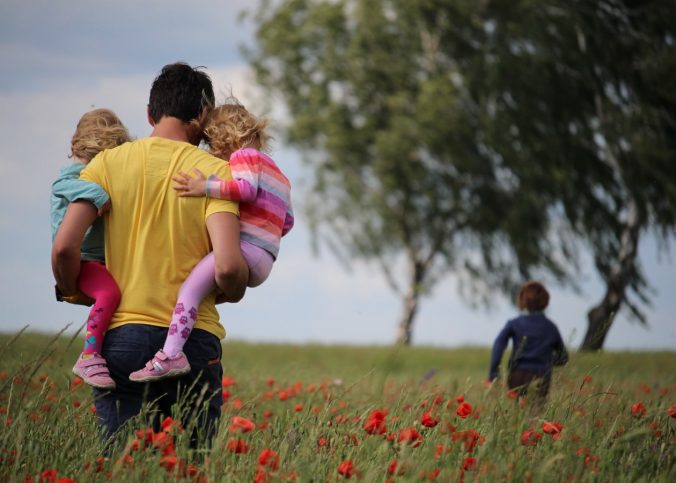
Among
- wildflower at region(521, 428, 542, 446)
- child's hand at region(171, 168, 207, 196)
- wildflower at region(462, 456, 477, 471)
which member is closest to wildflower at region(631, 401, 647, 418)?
wildflower at region(521, 428, 542, 446)

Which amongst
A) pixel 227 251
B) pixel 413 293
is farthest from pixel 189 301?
pixel 413 293

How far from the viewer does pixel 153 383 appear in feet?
11.9

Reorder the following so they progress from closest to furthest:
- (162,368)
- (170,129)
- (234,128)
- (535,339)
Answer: (162,368) → (170,129) → (234,128) → (535,339)

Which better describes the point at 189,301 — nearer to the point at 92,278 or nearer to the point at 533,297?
the point at 92,278

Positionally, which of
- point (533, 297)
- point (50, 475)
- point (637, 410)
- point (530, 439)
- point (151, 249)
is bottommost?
point (50, 475)

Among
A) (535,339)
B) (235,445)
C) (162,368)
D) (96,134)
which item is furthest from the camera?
(535,339)

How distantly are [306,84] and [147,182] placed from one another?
68.5 feet

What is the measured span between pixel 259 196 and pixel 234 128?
0.35m

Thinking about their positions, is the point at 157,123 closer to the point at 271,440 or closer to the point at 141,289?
the point at 141,289

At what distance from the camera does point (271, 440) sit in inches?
167

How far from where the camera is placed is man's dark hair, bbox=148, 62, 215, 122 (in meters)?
3.68

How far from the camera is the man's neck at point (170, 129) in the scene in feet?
12.1

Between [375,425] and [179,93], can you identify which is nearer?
[375,425]

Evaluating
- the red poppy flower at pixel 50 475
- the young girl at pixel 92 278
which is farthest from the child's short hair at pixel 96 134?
the red poppy flower at pixel 50 475
